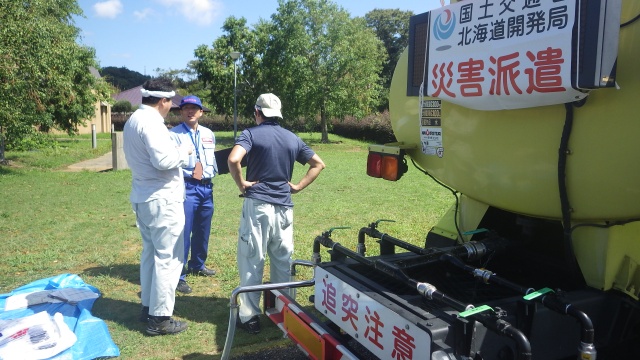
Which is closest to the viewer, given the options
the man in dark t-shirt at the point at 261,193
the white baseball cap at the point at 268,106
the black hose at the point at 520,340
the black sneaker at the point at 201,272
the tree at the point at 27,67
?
the black hose at the point at 520,340

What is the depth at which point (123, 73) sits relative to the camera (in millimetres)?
116812

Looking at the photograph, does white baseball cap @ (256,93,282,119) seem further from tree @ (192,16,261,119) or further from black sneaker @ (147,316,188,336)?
tree @ (192,16,261,119)

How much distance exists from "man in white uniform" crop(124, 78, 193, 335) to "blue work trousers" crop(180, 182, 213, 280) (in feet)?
2.70

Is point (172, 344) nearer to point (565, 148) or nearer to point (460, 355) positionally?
point (460, 355)

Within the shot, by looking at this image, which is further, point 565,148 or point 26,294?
point 26,294

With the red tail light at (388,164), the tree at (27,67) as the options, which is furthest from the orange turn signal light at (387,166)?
the tree at (27,67)

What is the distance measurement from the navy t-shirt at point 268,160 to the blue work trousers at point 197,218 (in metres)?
1.12

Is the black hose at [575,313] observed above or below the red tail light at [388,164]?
below

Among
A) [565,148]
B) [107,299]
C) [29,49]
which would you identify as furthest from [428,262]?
[29,49]

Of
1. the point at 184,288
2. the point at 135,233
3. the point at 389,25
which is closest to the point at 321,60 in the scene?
the point at 135,233

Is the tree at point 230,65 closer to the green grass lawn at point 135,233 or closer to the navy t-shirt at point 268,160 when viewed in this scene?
the green grass lawn at point 135,233

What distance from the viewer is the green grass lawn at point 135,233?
12.8ft

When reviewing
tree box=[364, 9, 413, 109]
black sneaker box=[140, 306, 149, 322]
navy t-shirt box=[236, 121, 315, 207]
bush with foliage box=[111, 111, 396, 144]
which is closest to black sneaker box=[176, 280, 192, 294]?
black sneaker box=[140, 306, 149, 322]

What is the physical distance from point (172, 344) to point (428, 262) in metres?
2.21
